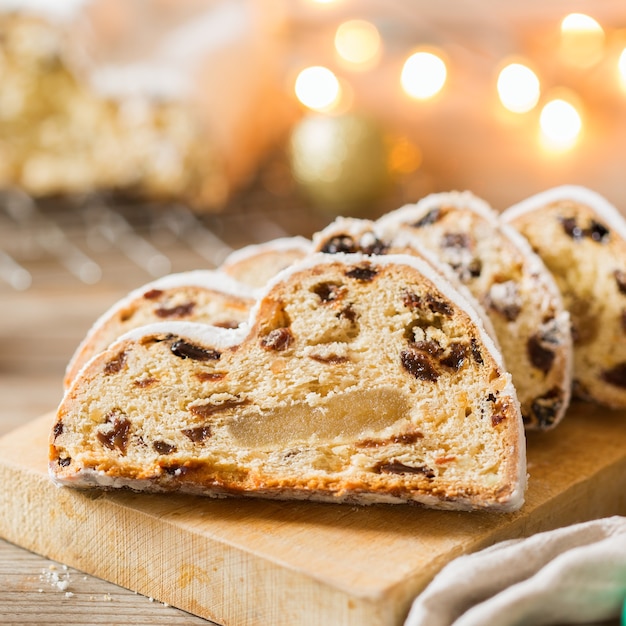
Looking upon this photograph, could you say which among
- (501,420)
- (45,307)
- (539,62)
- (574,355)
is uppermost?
(539,62)

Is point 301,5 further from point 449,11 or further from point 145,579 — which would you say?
point 145,579

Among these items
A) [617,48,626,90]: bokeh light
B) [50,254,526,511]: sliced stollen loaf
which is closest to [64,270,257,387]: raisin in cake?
[50,254,526,511]: sliced stollen loaf

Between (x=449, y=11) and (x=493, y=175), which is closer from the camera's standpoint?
(x=449, y=11)

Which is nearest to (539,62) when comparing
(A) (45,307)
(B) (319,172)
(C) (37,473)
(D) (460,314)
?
(B) (319,172)

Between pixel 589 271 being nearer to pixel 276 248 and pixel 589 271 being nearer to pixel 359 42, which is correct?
pixel 276 248

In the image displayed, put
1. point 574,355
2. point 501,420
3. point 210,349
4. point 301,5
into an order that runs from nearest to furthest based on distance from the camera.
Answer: point 501,420 < point 210,349 < point 574,355 < point 301,5

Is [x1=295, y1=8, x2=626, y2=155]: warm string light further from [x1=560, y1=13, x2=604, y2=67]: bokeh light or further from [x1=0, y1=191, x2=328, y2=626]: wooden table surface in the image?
[x1=0, y1=191, x2=328, y2=626]: wooden table surface
